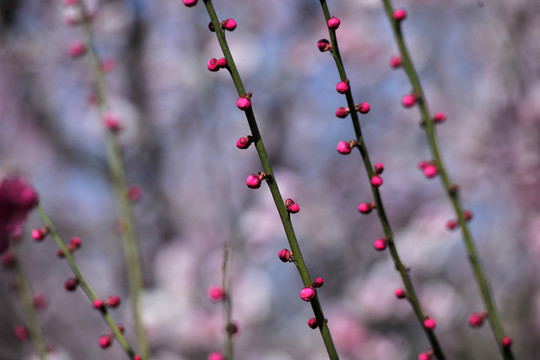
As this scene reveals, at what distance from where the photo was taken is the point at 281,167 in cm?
354

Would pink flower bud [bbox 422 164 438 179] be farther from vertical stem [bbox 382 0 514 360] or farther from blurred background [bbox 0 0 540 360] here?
blurred background [bbox 0 0 540 360]

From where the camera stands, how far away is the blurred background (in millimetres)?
2992

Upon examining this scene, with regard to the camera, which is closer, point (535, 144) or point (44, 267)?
point (535, 144)

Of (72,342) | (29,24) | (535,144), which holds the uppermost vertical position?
(29,24)

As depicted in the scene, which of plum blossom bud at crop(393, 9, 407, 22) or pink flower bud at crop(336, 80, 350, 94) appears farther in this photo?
plum blossom bud at crop(393, 9, 407, 22)

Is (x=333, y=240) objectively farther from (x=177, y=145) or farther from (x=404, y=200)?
(x=177, y=145)

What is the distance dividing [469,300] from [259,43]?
209 cm


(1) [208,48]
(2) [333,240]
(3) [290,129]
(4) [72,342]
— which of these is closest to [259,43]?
(1) [208,48]

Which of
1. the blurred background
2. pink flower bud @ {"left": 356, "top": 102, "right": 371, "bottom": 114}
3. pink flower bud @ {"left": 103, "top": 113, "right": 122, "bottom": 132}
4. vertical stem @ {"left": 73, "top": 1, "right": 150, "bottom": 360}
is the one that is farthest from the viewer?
the blurred background

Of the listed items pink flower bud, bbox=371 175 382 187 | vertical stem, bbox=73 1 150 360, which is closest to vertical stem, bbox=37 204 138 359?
vertical stem, bbox=73 1 150 360

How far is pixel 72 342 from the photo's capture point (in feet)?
12.4

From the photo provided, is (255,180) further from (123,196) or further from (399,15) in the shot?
(123,196)

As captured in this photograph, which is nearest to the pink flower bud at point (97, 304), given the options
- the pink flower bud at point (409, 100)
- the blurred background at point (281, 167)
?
the pink flower bud at point (409, 100)

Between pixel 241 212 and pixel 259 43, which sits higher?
pixel 259 43
